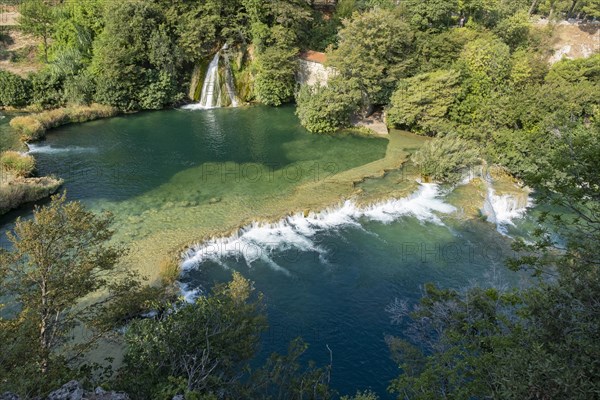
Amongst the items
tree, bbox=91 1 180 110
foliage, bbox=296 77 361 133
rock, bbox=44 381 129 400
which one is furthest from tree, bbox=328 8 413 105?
rock, bbox=44 381 129 400

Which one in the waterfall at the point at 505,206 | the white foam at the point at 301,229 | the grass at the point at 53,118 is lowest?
the white foam at the point at 301,229

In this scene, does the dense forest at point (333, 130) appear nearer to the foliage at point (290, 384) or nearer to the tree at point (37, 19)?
the foliage at point (290, 384)

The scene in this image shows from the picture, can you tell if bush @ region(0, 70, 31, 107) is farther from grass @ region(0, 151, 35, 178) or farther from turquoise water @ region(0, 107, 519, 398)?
grass @ region(0, 151, 35, 178)

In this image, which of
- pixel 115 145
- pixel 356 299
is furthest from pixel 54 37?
pixel 356 299

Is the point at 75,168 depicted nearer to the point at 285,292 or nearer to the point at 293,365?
the point at 285,292

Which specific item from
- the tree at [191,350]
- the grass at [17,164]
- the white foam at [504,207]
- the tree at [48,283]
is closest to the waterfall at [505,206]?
the white foam at [504,207]
